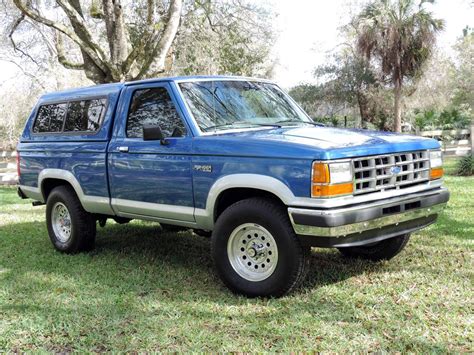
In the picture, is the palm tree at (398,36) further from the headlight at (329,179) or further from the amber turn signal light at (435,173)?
the headlight at (329,179)

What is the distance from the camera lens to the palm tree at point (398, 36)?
68.3 ft

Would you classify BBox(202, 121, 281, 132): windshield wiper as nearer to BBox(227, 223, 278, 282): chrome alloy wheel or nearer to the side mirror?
the side mirror

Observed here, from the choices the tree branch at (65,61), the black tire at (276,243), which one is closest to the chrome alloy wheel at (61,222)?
the black tire at (276,243)

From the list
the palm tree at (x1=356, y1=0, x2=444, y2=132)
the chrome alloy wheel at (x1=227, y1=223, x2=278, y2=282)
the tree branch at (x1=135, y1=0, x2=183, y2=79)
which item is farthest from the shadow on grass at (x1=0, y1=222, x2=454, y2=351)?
the palm tree at (x1=356, y1=0, x2=444, y2=132)

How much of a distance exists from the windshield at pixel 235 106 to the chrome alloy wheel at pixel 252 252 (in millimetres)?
1054

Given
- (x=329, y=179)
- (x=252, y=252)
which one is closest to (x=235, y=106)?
(x=252, y=252)

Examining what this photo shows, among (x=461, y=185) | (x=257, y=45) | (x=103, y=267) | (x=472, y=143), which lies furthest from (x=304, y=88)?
(x=103, y=267)

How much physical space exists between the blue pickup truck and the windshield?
0.04 feet

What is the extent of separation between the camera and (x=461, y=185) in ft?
35.9

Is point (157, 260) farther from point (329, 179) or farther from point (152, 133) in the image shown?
point (329, 179)

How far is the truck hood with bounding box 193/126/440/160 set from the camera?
4.00 metres

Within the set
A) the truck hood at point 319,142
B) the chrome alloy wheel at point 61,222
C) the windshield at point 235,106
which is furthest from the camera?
the chrome alloy wheel at point 61,222

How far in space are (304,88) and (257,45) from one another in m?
11.7

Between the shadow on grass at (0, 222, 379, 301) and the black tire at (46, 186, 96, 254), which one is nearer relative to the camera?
the shadow on grass at (0, 222, 379, 301)
